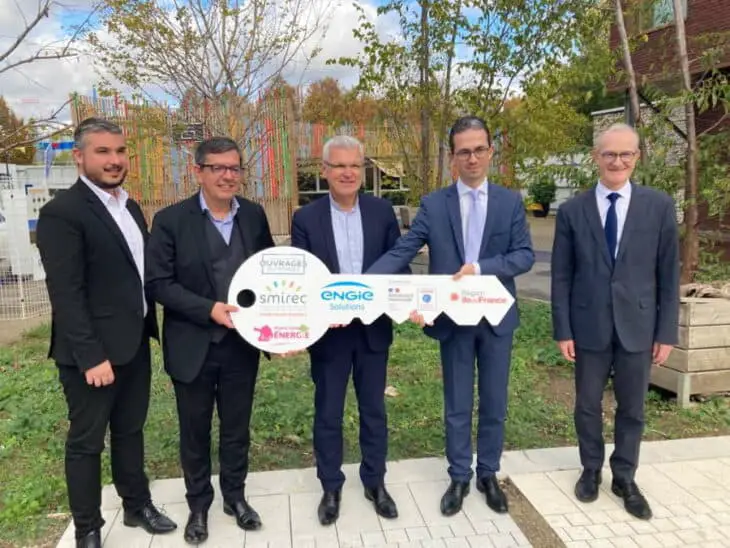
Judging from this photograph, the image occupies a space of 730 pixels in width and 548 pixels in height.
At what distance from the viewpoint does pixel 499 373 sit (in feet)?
10.1

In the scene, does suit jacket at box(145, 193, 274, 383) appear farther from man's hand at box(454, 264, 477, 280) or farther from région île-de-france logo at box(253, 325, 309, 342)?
man's hand at box(454, 264, 477, 280)

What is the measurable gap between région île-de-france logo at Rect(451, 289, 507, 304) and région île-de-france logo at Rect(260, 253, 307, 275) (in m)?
0.79

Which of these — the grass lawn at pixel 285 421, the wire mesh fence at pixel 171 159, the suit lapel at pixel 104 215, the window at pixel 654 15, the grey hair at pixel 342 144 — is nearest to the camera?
the suit lapel at pixel 104 215

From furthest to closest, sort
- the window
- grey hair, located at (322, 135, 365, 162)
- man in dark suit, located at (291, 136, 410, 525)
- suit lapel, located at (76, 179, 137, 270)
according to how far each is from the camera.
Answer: the window
man in dark suit, located at (291, 136, 410, 525)
grey hair, located at (322, 135, 365, 162)
suit lapel, located at (76, 179, 137, 270)

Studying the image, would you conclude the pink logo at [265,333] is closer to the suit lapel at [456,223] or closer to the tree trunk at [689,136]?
the suit lapel at [456,223]

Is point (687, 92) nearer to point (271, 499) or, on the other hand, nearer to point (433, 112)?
point (433, 112)

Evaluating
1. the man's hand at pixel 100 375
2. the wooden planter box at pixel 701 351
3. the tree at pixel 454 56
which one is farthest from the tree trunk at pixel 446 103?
the man's hand at pixel 100 375

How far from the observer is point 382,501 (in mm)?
3145

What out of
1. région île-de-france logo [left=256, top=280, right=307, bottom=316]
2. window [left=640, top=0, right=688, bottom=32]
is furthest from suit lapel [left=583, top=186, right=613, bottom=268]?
window [left=640, top=0, right=688, bottom=32]

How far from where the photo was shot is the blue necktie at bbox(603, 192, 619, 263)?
3.01 m

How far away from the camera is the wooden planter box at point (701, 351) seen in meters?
4.36

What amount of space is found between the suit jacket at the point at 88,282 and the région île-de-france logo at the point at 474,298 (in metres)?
1.57

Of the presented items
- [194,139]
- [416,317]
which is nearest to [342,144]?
[416,317]

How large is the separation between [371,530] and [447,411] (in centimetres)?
75
